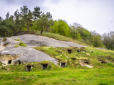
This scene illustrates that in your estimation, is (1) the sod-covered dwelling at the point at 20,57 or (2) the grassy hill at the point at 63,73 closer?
(2) the grassy hill at the point at 63,73

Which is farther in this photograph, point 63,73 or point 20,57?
point 20,57

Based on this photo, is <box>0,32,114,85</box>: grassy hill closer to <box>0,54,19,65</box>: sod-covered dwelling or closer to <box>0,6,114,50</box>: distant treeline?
<box>0,54,19,65</box>: sod-covered dwelling

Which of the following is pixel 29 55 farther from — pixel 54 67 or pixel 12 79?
pixel 12 79

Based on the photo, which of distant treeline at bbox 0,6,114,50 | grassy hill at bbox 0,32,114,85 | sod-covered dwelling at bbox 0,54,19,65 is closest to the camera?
grassy hill at bbox 0,32,114,85

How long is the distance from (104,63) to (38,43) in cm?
2568

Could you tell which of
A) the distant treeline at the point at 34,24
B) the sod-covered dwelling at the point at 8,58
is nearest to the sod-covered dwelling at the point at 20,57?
the sod-covered dwelling at the point at 8,58

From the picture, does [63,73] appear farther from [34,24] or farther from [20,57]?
[34,24]

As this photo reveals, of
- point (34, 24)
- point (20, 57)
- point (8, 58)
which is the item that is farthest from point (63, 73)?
point (34, 24)

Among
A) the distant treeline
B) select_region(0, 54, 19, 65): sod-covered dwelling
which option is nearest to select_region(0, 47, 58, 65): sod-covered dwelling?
select_region(0, 54, 19, 65): sod-covered dwelling

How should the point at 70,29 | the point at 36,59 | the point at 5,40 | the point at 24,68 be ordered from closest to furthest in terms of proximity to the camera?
the point at 24,68 < the point at 36,59 < the point at 5,40 < the point at 70,29

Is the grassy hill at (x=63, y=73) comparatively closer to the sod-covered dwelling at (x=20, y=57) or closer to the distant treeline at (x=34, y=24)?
the sod-covered dwelling at (x=20, y=57)

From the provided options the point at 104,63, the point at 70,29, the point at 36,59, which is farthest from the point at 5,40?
the point at 70,29

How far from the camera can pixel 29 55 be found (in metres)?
28.2

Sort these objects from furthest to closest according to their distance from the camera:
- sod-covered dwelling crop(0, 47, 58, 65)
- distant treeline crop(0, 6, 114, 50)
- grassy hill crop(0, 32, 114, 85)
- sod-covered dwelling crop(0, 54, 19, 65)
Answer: distant treeline crop(0, 6, 114, 50), sod-covered dwelling crop(0, 54, 19, 65), sod-covered dwelling crop(0, 47, 58, 65), grassy hill crop(0, 32, 114, 85)
